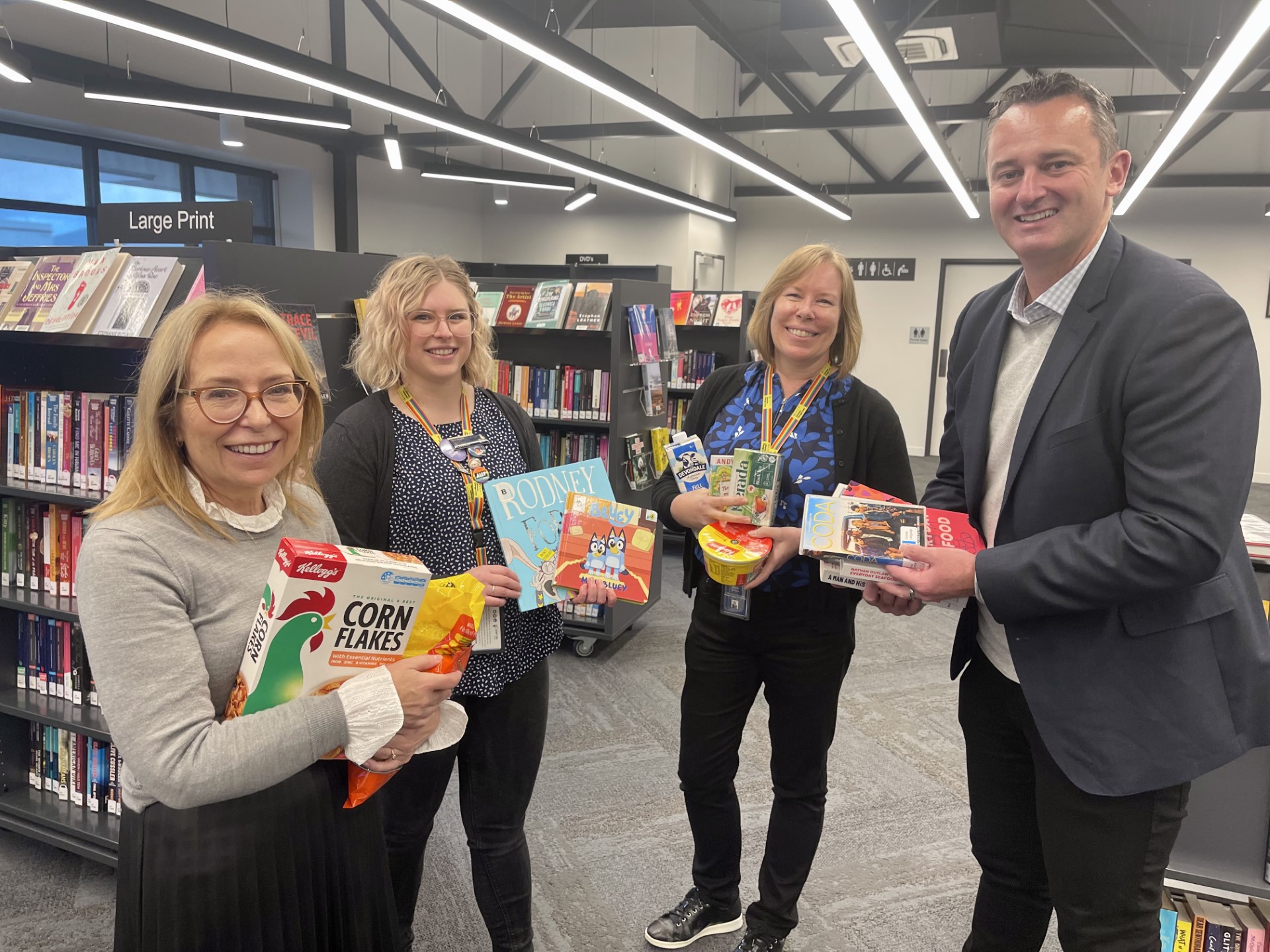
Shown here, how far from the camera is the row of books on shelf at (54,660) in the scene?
275 cm

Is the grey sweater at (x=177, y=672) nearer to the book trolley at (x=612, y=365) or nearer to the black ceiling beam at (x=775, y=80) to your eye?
the book trolley at (x=612, y=365)

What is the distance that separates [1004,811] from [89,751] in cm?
280

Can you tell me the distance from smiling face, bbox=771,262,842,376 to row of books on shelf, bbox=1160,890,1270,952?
1440 mm

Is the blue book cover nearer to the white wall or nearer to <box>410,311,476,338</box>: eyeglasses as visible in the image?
<box>410,311,476,338</box>: eyeglasses

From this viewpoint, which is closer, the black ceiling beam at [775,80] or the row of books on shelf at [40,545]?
the row of books on shelf at [40,545]

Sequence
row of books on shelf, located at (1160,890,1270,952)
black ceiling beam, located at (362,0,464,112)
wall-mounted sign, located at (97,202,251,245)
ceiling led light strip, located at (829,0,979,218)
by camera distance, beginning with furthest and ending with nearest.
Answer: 1. black ceiling beam, located at (362,0,464,112)
2. ceiling led light strip, located at (829,0,979,218)
3. wall-mounted sign, located at (97,202,251,245)
4. row of books on shelf, located at (1160,890,1270,952)

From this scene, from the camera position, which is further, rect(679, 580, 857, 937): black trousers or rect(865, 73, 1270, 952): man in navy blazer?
rect(679, 580, 857, 937): black trousers

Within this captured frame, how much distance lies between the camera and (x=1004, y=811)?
1714mm

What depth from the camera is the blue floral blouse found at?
210 centimetres

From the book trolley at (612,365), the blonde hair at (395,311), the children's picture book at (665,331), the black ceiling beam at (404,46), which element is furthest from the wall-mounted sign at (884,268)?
the blonde hair at (395,311)

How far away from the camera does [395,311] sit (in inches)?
76.5

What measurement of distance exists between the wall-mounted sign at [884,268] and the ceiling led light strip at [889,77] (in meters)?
4.25

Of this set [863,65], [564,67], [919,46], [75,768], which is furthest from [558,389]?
[919,46]

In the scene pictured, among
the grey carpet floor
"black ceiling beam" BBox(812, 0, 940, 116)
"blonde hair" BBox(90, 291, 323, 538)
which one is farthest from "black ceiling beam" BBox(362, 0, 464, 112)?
"blonde hair" BBox(90, 291, 323, 538)
